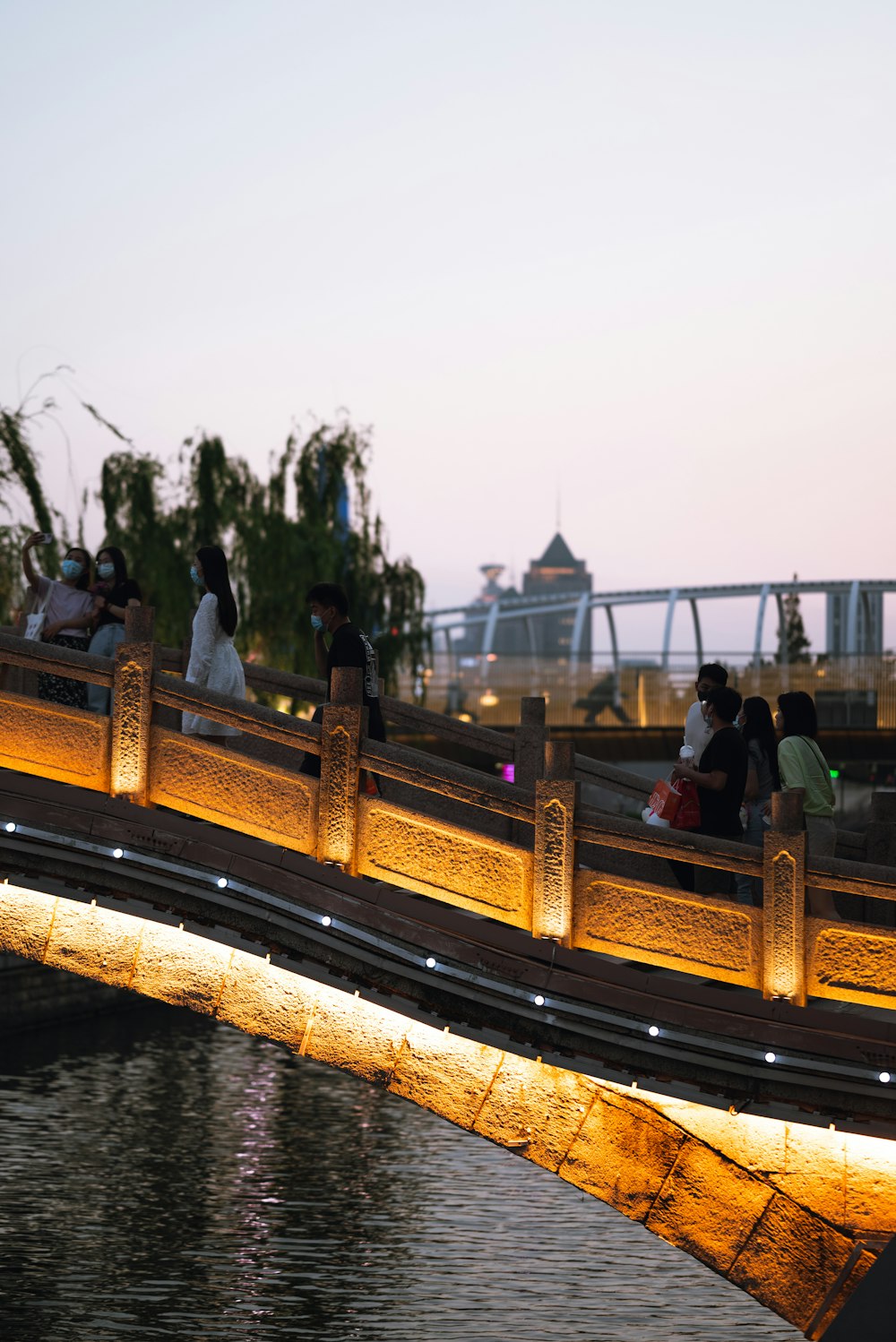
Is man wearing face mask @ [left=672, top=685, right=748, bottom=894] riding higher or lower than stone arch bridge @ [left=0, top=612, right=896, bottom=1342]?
higher

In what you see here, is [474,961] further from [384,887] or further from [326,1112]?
[326,1112]

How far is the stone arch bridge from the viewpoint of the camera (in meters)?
8.66

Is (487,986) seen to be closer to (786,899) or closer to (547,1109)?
(547,1109)

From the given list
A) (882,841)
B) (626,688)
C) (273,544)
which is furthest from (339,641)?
(626,688)

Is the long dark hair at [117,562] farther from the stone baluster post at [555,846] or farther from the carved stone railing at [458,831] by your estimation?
the stone baluster post at [555,846]

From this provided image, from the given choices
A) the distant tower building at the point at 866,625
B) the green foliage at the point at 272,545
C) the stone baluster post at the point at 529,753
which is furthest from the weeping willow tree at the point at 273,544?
the distant tower building at the point at 866,625

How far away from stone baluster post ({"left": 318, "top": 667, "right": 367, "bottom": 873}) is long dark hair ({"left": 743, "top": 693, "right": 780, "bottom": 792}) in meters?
2.40

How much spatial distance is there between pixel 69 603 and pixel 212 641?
4.56ft

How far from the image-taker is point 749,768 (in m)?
10.2

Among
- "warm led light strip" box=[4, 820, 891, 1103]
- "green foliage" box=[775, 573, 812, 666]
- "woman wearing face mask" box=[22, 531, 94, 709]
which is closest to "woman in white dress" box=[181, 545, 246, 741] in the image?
"warm led light strip" box=[4, 820, 891, 1103]

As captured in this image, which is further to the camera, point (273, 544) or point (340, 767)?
point (273, 544)

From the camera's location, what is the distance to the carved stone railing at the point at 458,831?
8578 mm

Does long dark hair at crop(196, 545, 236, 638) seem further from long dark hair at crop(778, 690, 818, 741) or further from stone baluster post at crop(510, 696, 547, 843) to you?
long dark hair at crop(778, 690, 818, 741)

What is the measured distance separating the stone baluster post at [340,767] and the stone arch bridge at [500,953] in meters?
0.01
